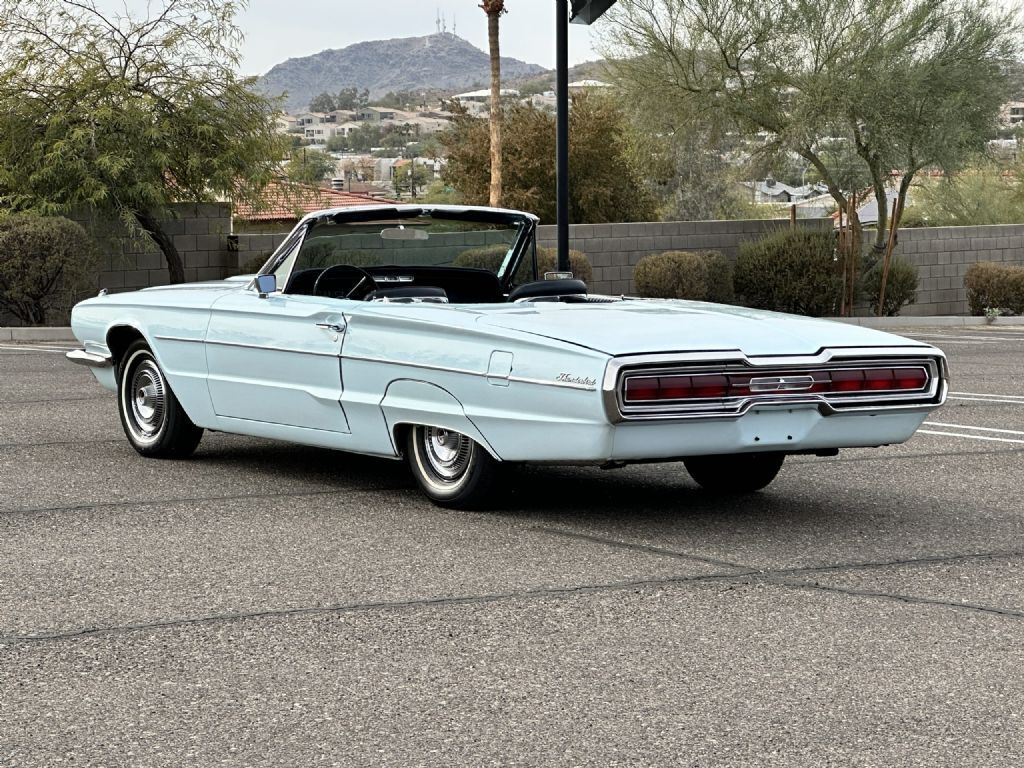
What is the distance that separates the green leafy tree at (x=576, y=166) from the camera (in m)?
48.2

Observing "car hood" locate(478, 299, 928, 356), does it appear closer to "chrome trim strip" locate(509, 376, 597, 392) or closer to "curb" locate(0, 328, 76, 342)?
"chrome trim strip" locate(509, 376, 597, 392)

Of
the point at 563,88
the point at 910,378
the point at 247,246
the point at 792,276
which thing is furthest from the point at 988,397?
the point at 247,246

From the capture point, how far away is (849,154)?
34062mm

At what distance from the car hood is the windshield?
116cm

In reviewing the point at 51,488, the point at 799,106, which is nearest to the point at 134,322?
the point at 51,488

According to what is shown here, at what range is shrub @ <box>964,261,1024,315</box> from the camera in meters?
30.0

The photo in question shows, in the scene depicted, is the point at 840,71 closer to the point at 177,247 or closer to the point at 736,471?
the point at 177,247

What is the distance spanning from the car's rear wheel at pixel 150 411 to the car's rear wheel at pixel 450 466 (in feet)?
6.49

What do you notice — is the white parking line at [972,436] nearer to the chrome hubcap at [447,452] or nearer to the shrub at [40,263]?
the chrome hubcap at [447,452]

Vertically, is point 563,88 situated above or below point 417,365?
above

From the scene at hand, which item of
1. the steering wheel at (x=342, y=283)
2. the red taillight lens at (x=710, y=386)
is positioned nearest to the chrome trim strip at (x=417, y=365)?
the steering wheel at (x=342, y=283)

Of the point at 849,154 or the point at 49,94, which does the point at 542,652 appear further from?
the point at 849,154

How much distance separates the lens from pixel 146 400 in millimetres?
9641

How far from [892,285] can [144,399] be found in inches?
875
